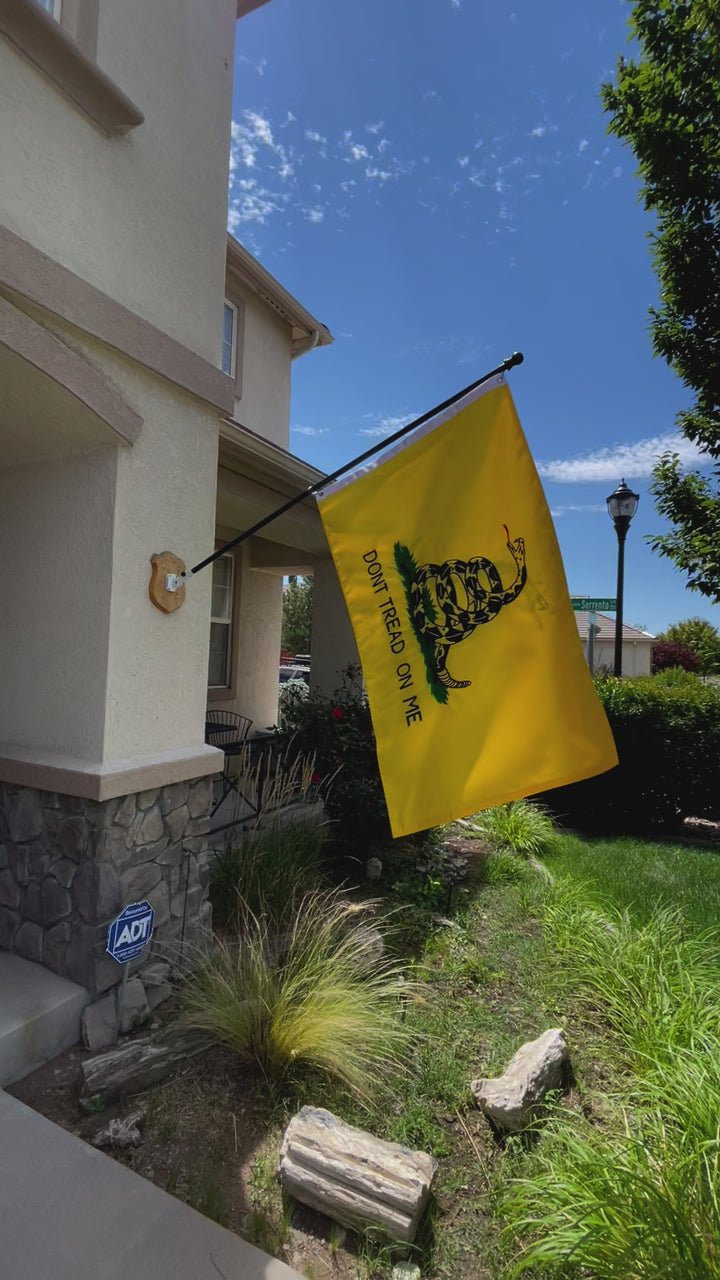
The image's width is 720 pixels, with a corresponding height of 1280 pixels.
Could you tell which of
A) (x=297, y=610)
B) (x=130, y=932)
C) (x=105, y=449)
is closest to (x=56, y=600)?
(x=105, y=449)

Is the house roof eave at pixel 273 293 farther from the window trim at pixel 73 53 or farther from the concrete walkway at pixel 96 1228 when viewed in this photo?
the concrete walkway at pixel 96 1228

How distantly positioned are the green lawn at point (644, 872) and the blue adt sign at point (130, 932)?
3389 millimetres

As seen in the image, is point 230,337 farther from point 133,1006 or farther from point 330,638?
point 133,1006

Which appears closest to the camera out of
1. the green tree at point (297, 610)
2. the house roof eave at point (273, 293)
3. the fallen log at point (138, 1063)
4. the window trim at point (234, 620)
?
the fallen log at point (138, 1063)

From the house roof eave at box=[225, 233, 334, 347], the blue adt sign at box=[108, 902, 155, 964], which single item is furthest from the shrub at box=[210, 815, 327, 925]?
the house roof eave at box=[225, 233, 334, 347]

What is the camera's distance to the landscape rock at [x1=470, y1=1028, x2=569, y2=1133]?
2549 millimetres

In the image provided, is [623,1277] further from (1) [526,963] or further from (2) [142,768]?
(2) [142,768]

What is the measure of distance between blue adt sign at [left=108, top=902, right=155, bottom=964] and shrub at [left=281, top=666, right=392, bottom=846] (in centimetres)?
235

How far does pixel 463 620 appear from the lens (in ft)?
9.54

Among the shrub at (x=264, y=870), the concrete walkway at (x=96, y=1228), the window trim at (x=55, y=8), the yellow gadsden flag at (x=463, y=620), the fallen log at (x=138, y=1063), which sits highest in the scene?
the window trim at (x=55, y=8)

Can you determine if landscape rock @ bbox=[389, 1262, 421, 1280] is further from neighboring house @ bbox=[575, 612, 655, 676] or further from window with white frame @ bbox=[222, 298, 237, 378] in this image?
neighboring house @ bbox=[575, 612, 655, 676]

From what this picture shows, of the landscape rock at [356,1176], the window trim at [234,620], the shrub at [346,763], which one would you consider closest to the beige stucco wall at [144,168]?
the shrub at [346,763]

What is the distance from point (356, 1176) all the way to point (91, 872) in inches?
71.3

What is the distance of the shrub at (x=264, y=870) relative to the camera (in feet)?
13.7
